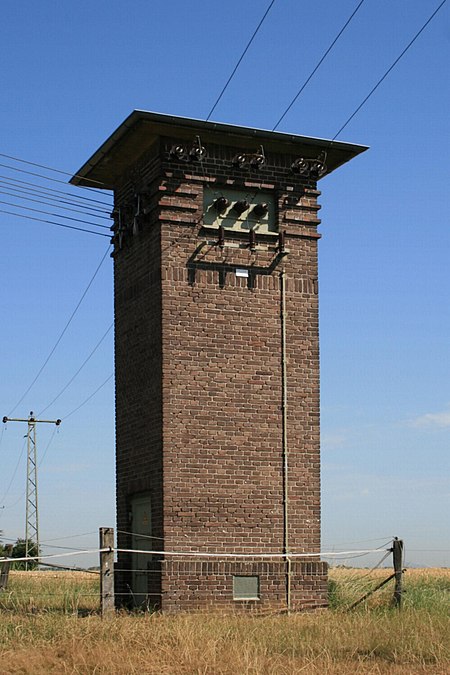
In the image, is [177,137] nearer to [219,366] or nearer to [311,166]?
[311,166]

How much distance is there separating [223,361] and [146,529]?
3443 millimetres

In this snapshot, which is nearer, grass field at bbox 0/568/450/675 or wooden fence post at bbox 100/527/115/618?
grass field at bbox 0/568/450/675

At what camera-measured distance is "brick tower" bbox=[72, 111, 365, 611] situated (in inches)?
784

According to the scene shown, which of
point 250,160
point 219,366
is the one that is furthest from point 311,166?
point 219,366

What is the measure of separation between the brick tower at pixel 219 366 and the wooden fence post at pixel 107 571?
2159 mm

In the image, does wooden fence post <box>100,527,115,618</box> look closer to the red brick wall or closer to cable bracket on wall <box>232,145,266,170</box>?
the red brick wall

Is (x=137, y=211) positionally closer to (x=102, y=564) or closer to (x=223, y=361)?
(x=223, y=361)

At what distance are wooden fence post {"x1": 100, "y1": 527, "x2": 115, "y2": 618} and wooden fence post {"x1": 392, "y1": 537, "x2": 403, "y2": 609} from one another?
5311mm

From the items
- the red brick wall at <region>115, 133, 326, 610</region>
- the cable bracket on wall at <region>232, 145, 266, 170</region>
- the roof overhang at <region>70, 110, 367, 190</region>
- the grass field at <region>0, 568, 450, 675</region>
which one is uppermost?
the roof overhang at <region>70, 110, 367, 190</region>

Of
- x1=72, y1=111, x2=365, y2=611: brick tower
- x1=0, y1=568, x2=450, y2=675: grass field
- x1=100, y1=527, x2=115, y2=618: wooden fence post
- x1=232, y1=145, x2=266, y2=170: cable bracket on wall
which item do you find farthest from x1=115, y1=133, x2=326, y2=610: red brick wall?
x1=100, y1=527, x2=115, y2=618: wooden fence post

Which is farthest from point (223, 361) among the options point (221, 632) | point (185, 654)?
point (185, 654)

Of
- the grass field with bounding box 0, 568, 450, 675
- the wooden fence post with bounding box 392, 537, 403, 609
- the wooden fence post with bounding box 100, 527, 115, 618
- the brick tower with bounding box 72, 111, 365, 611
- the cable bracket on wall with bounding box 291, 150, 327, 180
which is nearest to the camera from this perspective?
the grass field with bounding box 0, 568, 450, 675

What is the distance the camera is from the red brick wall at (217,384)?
19.9 metres

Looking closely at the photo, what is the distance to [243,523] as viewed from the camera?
20.2 meters
